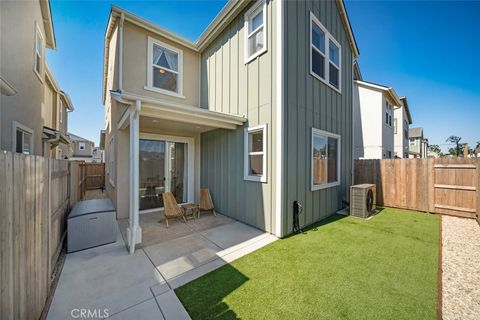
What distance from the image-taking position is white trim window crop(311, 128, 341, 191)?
5.68 m

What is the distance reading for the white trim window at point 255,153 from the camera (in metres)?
4.92

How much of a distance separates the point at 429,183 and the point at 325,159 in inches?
151

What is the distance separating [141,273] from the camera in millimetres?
3160

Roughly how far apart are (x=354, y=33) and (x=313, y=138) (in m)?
5.53

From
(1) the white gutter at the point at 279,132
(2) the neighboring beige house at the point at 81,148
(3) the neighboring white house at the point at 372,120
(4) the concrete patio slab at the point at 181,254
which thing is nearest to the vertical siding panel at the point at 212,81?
(1) the white gutter at the point at 279,132

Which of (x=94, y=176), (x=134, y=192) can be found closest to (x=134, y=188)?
(x=134, y=192)

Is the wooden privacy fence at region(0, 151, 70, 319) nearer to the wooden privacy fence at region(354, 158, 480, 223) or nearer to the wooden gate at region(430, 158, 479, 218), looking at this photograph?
the wooden privacy fence at region(354, 158, 480, 223)

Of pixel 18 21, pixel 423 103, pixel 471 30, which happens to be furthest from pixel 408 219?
pixel 423 103

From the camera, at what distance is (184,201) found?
7.30m

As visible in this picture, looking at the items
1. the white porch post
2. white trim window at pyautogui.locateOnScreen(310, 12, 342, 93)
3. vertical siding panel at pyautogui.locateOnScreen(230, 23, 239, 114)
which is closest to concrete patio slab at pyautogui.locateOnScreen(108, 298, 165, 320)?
the white porch post

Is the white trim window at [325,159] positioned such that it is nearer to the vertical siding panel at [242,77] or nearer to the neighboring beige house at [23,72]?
the vertical siding panel at [242,77]

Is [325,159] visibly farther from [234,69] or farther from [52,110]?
[52,110]

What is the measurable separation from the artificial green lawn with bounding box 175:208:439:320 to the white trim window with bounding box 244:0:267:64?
499cm

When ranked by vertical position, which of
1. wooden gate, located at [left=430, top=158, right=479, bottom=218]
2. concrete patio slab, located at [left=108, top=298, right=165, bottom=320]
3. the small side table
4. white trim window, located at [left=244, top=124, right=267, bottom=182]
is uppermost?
white trim window, located at [left=244, top=124, right=267, bottom=182]
